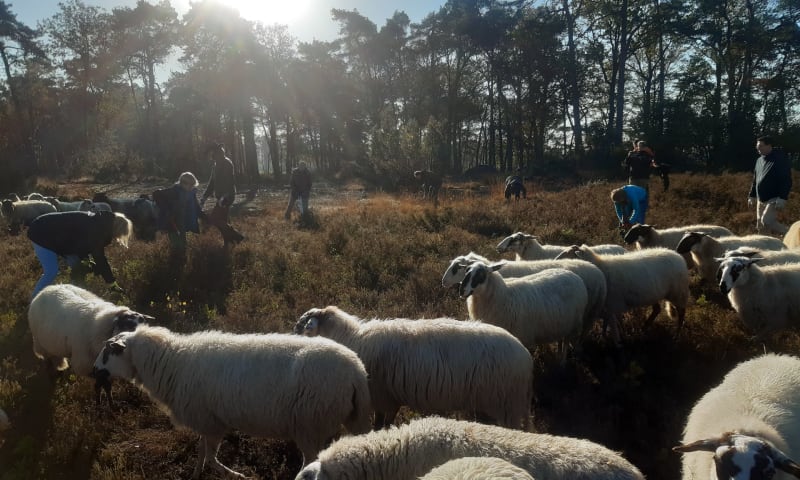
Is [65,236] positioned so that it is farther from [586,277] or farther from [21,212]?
[21,212]

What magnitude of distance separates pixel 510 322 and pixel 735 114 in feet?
104

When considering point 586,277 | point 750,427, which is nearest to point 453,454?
point 750,427

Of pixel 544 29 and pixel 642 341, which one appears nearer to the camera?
A: pixel 642 341

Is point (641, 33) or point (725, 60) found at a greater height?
point (641, 33)

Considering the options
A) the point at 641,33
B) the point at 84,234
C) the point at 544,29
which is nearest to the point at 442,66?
the point at 544,29

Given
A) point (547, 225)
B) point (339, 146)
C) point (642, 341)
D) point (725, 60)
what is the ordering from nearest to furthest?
point (642, 341) < point (547, 225) < point (725, 60) < point (339, 146)

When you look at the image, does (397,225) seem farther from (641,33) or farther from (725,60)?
(725,60)

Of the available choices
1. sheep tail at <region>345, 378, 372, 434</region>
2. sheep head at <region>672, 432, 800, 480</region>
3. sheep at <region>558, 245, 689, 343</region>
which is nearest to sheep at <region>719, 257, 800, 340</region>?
sheep at <region>558, 245, 689, 343</region>

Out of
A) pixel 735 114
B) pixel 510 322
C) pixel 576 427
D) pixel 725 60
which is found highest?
pixel 725 60

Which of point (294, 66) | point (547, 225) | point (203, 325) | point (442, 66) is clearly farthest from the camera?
point (442, 66)

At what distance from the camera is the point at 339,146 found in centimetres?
5134

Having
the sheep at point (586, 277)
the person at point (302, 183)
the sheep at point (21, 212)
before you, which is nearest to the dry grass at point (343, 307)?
the sheep at point (586, 277)

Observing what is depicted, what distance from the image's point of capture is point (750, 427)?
9.87 feet

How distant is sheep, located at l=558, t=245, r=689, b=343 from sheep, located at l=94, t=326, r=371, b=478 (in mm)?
4479
